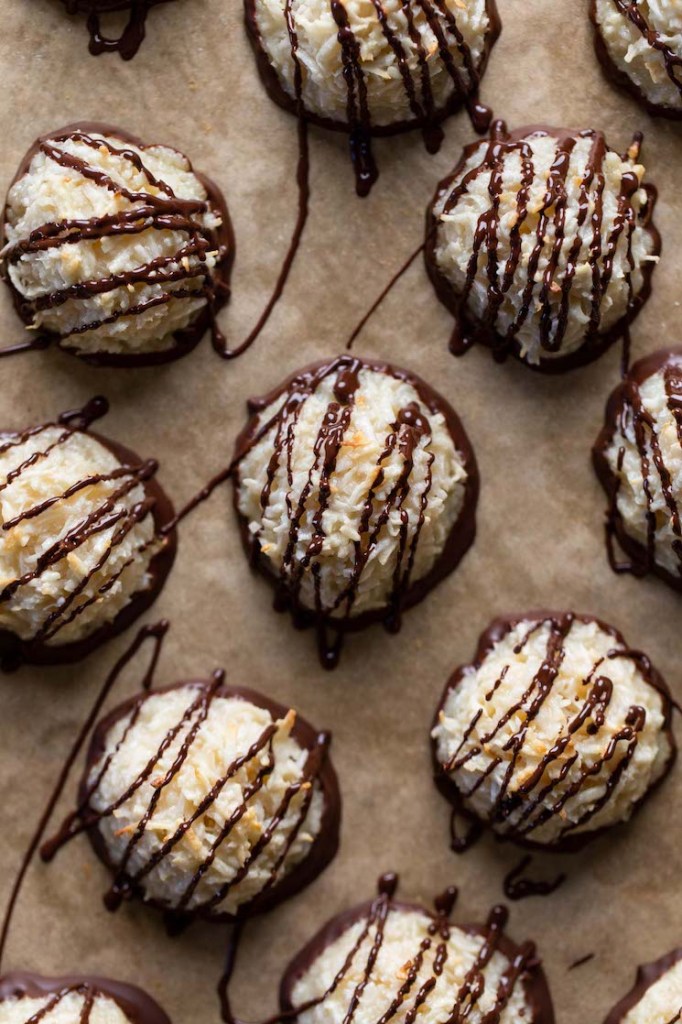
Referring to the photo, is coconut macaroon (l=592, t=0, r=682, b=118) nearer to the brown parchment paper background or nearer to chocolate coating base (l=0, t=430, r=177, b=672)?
the brown parchment paper background

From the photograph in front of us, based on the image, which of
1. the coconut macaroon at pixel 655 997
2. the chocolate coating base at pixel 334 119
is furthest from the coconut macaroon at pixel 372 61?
the coconut macaroon at pixel 655 997

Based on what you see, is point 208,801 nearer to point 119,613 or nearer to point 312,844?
point 312,844

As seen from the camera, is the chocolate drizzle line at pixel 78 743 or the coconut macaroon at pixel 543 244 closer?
the coconut macaroon at pixel 543 244

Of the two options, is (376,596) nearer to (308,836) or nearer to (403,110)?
(308,836)

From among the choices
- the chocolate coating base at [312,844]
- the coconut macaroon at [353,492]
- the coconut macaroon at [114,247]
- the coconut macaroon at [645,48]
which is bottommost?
the chocolate coating base at [312,844]

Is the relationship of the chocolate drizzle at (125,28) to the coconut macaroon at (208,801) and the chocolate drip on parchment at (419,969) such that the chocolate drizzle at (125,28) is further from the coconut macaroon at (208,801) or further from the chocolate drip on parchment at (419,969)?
the chocolate drip on parchment at (419,969)

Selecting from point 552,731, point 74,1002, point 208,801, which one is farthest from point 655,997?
point 74,1002

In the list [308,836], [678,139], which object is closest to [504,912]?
[308,836]
